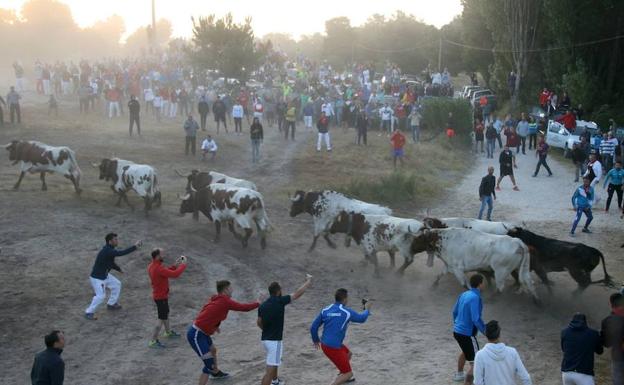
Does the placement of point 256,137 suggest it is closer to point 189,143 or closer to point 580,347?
point 189,143

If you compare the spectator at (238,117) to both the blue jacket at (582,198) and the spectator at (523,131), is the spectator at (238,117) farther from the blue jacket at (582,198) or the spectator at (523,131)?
the blue jacket at (582,198)

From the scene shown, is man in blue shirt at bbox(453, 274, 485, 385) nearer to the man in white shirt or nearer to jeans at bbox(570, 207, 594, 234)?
jeans at bbox(570, 207, 594, 234)

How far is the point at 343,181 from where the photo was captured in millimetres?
25094

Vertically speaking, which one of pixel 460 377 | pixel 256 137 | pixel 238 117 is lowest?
pixel 460 377

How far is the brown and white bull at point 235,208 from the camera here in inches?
710

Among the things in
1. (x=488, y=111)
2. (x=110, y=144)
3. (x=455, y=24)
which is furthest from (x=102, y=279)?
(x=455, y=24)

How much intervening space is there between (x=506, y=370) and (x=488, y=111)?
105 ft

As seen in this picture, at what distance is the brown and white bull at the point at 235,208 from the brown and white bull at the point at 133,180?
1.90 m

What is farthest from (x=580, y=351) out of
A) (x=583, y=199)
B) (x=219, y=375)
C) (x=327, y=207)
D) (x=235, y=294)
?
(x=583, y=199)

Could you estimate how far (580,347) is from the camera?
29.4 ft

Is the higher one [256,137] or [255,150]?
[256,137]

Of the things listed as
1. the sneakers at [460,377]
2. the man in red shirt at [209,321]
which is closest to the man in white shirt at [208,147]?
the man in red shirt at [209,321]

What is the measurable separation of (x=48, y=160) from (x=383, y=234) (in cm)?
1078

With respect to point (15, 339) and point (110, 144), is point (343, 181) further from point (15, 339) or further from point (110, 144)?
point (15, 339)
